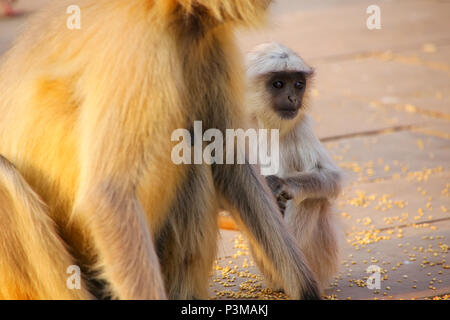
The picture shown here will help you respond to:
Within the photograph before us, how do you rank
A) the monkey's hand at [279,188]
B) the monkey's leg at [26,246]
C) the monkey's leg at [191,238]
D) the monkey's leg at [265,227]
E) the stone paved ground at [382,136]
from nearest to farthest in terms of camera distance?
the monkey's leg at [26,246]
the monkey's leg at [191,238]
the monkey's leg at [265,227]
the monkey's hand at [279,188]
the stone paved ground at [382,136]

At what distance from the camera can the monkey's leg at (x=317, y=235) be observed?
4.61 m

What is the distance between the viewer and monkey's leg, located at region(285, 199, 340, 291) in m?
4.61

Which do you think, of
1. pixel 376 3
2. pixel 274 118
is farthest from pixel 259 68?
pixel 376 3

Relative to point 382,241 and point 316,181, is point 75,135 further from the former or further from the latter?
point 382,241

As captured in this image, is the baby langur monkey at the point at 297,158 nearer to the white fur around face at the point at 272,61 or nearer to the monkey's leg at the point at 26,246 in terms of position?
the white fur around face at the point at 272,61

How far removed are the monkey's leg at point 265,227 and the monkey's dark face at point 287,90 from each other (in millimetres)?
685

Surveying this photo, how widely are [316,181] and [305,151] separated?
259mm

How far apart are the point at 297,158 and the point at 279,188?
0.38 meters

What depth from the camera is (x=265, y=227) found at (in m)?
4.22

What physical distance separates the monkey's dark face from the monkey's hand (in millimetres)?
437

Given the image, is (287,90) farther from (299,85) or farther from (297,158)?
(297,158)

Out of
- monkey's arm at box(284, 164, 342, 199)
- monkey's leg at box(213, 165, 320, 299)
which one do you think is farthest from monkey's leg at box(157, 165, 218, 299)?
monkey's arm at box(284, 164, 342, 199)

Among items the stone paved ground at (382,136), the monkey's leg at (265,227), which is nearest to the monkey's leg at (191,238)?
the monkey's leg at (265,227)

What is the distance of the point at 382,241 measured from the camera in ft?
17.3
